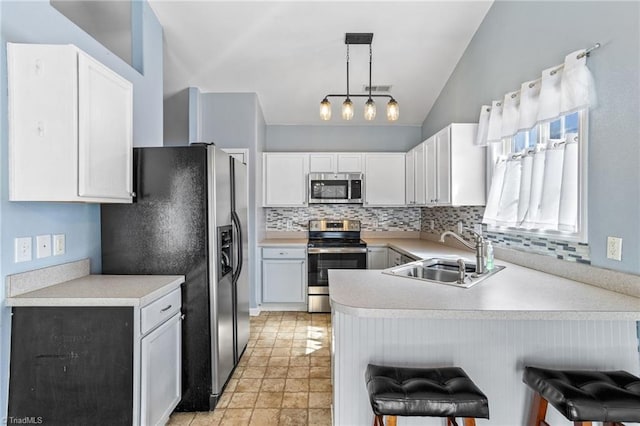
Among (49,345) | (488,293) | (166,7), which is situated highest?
(166,7)

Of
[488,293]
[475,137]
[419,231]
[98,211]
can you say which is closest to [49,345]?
[98,211]

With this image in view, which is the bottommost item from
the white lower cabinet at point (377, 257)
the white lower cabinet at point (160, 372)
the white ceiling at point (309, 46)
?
the white lower cabinet at point (160, 372)

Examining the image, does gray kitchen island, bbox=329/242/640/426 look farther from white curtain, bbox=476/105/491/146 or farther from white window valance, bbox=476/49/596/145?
white curtain, bbox=476/105/491/146

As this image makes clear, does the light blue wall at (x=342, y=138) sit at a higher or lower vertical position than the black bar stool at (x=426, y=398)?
higher

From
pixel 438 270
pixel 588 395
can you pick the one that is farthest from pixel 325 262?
pixel 588 395

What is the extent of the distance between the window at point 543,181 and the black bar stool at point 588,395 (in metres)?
0.79

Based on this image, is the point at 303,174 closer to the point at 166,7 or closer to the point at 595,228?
the point at 166,7

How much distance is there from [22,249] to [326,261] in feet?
10.1

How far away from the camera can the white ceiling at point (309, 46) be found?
2932mm

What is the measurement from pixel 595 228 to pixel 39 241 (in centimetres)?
289

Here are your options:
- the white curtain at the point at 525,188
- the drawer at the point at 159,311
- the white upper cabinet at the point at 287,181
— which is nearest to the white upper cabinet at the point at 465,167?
the white curtain at the point at 525,188

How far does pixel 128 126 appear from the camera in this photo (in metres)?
2.08

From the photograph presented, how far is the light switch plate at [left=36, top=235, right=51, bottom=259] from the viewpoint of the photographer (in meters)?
1.75

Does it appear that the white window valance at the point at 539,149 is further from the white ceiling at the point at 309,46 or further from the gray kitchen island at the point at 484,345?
the white ceiling at the point at 309,46
